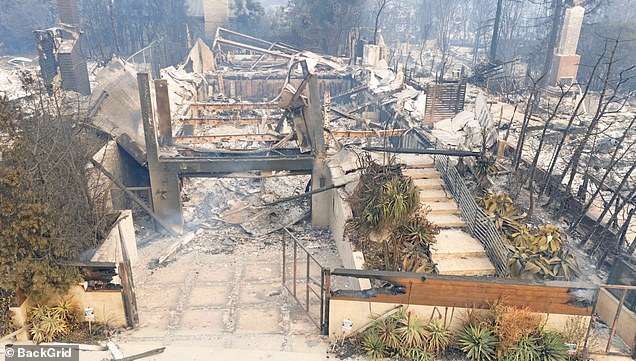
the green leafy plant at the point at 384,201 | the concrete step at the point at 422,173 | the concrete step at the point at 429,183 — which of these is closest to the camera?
the green leafy plant at the point at 384,201

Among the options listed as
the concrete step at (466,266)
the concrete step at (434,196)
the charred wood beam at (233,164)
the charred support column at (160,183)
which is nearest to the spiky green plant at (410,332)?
the concrete step at (466,266)

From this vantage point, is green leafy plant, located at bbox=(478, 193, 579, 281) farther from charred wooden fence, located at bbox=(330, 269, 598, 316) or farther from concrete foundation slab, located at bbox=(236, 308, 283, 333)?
concrete foundation slab, located at bbox=(236, 308, 283, 333)

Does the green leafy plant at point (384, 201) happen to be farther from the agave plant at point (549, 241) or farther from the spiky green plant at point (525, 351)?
the spiky green plant at point (525, 351)

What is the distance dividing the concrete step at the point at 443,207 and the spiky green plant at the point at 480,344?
3252 millimetres

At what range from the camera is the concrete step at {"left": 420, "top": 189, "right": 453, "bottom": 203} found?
32.6 feet

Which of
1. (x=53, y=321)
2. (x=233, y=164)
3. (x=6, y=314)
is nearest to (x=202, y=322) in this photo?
(x=53, y=321)

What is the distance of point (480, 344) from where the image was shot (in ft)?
20.7

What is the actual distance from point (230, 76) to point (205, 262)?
17.8m

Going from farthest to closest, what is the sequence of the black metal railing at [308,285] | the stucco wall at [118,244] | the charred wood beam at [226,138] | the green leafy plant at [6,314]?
1. the charred wood beam at [226,138]
2. the stucco wall at [118,244]
3. the black metal railing at [308,285]
4. the green leafy plant at [6,314]

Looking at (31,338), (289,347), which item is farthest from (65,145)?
(289,347)

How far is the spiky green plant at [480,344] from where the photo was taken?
632 centimetres

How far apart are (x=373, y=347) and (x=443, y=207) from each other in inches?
162

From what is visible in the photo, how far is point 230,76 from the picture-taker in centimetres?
2595

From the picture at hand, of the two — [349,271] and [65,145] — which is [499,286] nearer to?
[349,271]
